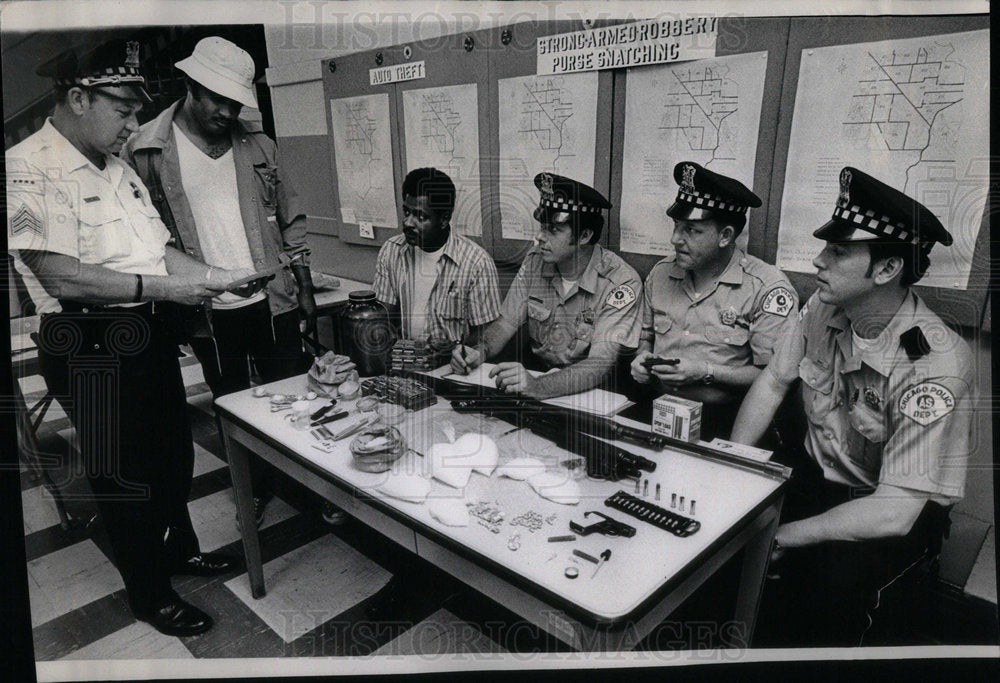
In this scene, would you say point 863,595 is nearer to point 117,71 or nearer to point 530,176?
point 530,176

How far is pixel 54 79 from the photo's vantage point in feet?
4.55

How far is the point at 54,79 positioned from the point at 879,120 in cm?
216

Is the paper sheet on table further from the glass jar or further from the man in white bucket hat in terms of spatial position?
the man in white bucket hat

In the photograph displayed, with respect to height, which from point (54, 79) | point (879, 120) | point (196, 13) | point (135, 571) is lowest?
point (135, 571)

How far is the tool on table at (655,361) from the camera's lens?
1.82 metres

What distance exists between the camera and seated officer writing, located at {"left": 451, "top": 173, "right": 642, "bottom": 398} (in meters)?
1.82

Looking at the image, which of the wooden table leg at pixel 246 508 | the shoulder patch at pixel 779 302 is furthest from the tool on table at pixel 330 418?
the shoulder patch at pixel 779 302

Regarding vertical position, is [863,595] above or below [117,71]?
below

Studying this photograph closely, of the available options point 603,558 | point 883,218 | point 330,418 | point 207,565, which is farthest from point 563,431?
point 207,565

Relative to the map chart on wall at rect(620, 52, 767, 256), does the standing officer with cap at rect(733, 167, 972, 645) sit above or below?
below

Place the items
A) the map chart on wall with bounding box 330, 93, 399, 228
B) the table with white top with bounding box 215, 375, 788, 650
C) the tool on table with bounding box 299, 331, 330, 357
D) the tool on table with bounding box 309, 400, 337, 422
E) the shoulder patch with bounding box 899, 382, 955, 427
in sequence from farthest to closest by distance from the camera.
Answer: the tool on table with bounding box 299, 331, 330, 357 < the map chart on wall with bounding box 330, 93, 399, 228 < the tool on table with bounding box 309, 400, 337, 422 < the shoulder patch with bounding box 899, 382, 955, 427 < the table with white top with bounding box 215, 375, 788, 650

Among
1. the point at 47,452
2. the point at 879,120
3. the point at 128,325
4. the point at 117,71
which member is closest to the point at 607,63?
the point at 879,120

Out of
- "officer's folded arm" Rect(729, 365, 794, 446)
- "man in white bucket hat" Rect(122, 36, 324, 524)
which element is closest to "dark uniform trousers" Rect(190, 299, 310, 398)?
"man in white bucket hat" Rect(122, 36, 324, 524)

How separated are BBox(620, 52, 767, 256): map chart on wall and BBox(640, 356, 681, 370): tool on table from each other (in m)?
0.45
